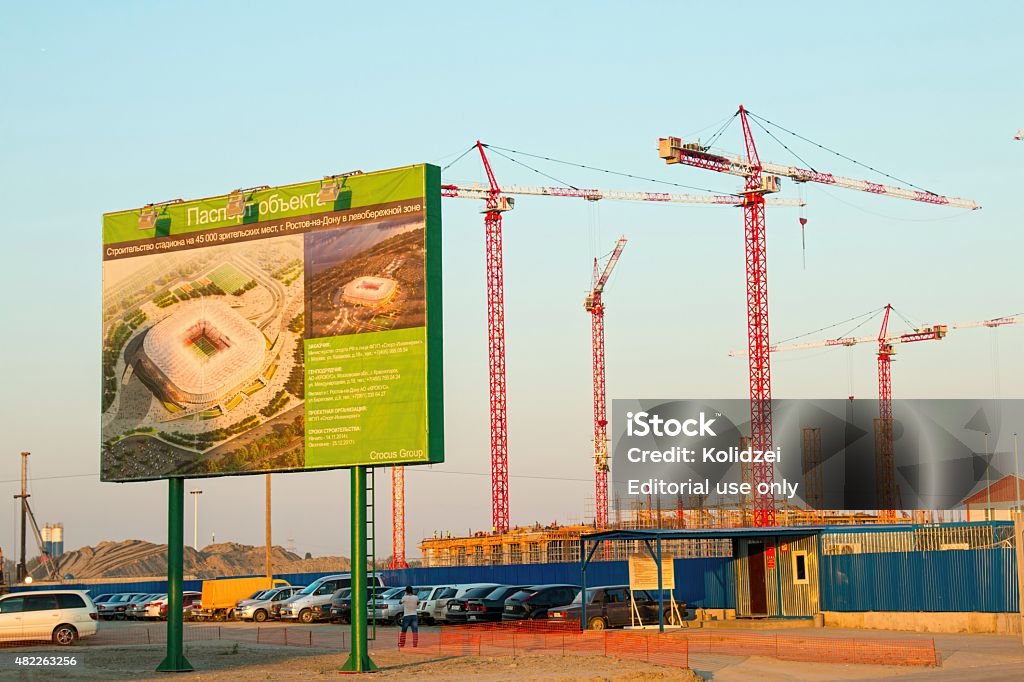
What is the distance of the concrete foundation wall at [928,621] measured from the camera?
34.4m

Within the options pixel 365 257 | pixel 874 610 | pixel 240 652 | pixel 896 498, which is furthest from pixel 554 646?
pixel 896 498

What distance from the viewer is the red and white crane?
367 feet

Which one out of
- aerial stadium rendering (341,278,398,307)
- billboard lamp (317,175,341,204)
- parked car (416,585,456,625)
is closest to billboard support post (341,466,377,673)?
aerial stadium rendering (341,278,398,307)

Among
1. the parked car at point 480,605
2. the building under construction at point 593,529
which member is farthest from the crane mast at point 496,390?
the parked car at point 480,605

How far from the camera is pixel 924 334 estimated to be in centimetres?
15988

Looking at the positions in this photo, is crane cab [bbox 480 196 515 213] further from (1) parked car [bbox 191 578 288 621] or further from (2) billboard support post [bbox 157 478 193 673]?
(2) billboard support post [bbox 157 478 193 673]

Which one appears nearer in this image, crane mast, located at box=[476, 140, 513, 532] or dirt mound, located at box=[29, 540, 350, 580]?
crane mast, located at box=[476, 140, 513, 532]

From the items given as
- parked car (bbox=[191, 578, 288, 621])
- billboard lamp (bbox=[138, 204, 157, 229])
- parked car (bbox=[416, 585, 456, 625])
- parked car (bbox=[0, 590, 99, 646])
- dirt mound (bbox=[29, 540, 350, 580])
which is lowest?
→ dirt mound (bbox=[29, 540, 350, 580])

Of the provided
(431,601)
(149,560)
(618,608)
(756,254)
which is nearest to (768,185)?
(756,254)

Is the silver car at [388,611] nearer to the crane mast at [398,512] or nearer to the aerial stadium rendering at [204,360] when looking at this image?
the aerial stadium rendering at [204,360]

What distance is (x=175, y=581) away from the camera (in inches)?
1076

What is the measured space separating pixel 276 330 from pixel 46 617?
15.1 meters

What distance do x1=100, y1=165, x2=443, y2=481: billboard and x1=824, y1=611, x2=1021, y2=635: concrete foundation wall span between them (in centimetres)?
1836

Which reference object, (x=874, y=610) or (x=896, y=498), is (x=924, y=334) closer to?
(x=896, y=498)
